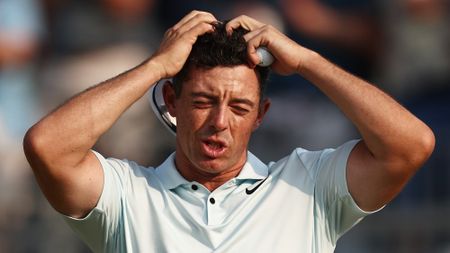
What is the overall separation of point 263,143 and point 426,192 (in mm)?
1285

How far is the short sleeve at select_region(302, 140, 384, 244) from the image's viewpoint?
18.8 feet

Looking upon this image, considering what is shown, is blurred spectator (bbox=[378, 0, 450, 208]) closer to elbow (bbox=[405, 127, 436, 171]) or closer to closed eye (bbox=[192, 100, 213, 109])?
elbow (bbox=[405, 127, 436, 171])

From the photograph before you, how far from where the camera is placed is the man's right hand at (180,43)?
5.74m

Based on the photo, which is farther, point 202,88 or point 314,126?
point 314,126

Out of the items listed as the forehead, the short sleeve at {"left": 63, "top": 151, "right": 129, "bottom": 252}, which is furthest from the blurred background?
the short sleeve at {"left": 63, "top": 151, "right": 129, "bottom": 252}

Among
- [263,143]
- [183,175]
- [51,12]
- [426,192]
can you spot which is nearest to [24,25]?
[51,12]

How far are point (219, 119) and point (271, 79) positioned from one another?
4320 millimetres

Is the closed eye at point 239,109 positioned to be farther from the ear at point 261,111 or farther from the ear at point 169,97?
the ear at point 169,97

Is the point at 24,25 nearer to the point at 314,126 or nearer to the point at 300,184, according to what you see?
the point at 314,126

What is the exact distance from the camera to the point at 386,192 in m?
5.68

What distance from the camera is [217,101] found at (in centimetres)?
572

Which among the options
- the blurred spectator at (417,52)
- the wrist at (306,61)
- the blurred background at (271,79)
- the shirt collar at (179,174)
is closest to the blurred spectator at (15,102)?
the blurred background at (271,79)

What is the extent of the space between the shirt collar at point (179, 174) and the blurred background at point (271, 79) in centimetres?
309

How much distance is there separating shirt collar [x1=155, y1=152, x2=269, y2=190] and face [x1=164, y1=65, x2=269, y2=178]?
10 centimetres
